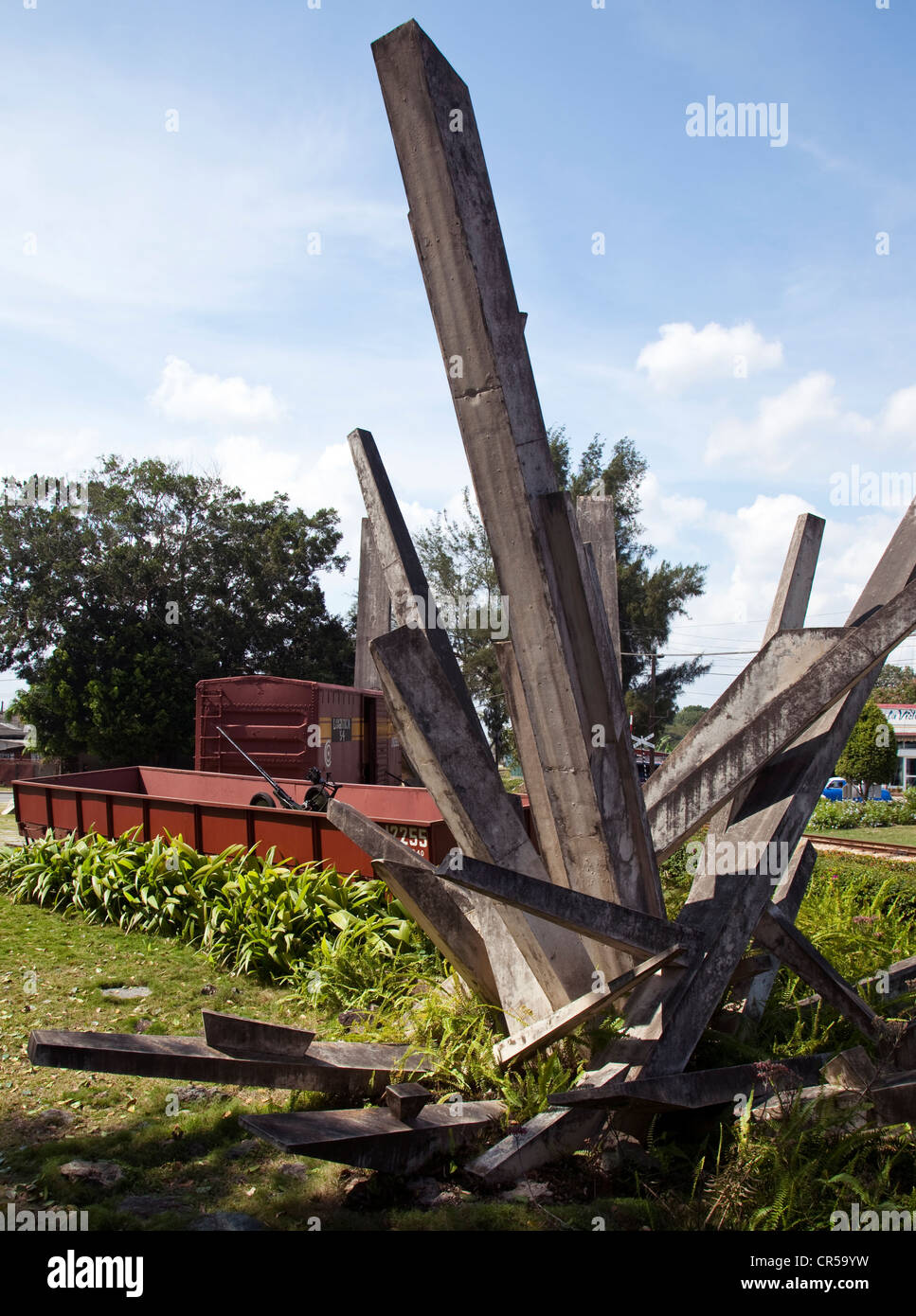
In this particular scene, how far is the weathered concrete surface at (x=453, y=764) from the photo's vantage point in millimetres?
3768

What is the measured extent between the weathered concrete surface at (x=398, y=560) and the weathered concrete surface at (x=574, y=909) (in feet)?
2.84

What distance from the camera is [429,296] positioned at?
377cm

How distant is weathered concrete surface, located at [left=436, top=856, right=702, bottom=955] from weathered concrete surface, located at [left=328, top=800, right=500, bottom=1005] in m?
1.03

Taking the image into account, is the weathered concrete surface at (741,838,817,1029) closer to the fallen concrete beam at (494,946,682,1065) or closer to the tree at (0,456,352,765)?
the fallen concrete beam at (494,946,682,1065)

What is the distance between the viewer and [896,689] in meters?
71.4

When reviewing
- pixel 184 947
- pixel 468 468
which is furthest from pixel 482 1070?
pixel 184 947

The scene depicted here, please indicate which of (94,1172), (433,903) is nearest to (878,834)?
(433,903)

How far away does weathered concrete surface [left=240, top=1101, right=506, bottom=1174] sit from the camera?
3.14 m

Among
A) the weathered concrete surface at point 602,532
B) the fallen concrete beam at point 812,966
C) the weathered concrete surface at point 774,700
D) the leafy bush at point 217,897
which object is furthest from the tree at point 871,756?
the fallen concrete beam at point 812,966

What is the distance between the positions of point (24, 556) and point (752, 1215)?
32.7 meters

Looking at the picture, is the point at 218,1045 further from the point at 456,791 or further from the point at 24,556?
the point at 24,556

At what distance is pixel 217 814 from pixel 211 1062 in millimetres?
5381

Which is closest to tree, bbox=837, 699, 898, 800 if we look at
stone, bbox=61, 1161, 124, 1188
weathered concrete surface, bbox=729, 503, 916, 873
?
weathered concrete surface, bbox=729, 503, 916, 873
